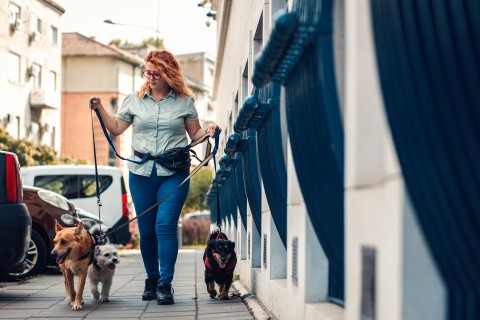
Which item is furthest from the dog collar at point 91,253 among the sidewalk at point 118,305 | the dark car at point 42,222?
the dark car at point 42,222

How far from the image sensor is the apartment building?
176 ft

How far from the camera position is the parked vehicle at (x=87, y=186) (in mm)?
19391

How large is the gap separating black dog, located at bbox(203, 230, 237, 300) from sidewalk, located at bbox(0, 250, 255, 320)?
5.0 inches

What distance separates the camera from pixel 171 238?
849 centimetres

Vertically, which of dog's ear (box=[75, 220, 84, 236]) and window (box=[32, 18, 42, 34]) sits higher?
window (box=[32, 18, 42, 34])

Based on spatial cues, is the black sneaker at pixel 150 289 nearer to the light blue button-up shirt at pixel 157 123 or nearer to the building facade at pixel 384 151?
the light blue button-up shirt at pixel 157 123

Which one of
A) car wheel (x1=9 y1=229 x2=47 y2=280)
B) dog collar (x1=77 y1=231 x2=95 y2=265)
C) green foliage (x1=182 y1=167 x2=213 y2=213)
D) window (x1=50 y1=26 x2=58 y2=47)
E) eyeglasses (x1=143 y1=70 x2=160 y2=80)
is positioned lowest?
green foliage (x1=182 y1=167 x2=213 y2=213)

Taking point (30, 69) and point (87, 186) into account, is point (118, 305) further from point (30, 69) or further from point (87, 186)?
point (30, 69)

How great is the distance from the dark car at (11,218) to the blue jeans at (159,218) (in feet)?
3.45

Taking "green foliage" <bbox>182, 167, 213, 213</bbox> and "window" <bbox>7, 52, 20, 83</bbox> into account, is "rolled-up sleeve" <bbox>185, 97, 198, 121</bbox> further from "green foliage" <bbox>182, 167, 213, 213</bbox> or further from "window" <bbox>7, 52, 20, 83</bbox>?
"green foliage" <bbox>182, 167, 213, 213</bbox>

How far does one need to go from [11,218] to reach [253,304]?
7.50ft

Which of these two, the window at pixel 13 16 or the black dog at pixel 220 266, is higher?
the window at pixel 13 16

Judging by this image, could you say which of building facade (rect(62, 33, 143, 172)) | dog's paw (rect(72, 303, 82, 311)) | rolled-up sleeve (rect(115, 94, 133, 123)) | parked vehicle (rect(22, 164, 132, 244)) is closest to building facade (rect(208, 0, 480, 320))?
dog's paw (rect(72, 303, 82, 311))

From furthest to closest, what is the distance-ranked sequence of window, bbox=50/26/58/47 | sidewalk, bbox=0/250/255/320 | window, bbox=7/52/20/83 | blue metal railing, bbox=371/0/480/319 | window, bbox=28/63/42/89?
window, bbox=50/26/58/47 < window, bbox=28/63/42/89 < window, bbox=7/52/20/83 < sidewalk, bbox=0/250/255/320 < blue metal railing, bbox=371/0/480/319
